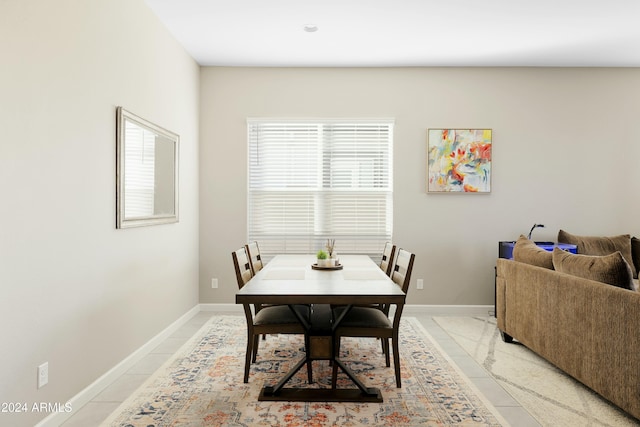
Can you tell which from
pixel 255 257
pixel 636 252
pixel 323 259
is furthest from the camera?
pixel 636 252

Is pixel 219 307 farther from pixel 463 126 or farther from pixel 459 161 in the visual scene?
pixel 463 126

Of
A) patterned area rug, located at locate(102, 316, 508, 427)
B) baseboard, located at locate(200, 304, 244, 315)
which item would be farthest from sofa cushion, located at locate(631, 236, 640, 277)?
baseboard, located at locate(200, 304, 244, 315)

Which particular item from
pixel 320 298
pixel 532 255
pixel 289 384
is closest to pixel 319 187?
pixel 532 255

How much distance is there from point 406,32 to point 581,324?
2874 mm

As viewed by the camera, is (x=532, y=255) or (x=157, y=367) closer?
(x=157, y=367)

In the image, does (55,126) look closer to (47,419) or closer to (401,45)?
(47,419)

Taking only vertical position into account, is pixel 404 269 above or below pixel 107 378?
above

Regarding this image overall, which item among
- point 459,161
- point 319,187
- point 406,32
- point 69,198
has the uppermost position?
point 406,32

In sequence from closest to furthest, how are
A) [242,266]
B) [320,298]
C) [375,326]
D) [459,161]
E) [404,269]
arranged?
1. [320,298]
2. [375,326]
3. [404,269]
4. [242,266]
5. [459,161]

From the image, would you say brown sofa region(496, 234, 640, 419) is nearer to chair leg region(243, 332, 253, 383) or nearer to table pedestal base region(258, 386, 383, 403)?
table pedestal base region(258, 386, 383, 403)

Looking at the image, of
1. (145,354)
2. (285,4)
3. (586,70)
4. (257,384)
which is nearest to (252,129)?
(285,4)

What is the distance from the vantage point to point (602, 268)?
278 cm

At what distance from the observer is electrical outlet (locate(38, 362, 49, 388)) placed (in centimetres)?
229

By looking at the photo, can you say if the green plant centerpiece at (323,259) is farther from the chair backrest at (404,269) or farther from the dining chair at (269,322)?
the chair backrest at (404,269)
